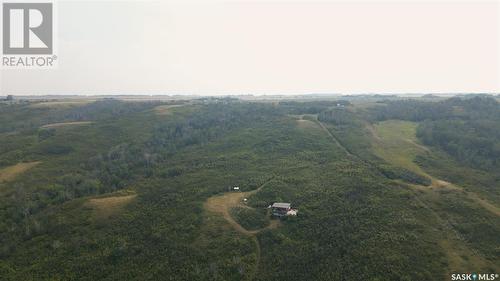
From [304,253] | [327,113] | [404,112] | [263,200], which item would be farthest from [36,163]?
[404,112]

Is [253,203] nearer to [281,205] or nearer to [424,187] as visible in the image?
[281,205]

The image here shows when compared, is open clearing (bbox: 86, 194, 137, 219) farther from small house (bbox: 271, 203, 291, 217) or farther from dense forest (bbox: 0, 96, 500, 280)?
small house (bbox: 271, 203, 291, 217)

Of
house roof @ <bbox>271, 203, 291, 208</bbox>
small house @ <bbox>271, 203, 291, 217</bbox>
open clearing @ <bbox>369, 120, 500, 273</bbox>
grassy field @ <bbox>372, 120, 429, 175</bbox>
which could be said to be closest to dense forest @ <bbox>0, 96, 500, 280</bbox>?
open clearing @ <bbox>369, 120, 500, 273</bbox>

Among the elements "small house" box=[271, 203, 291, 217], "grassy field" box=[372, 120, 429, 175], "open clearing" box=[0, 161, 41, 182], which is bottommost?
"small house" box=[271, 203, 291, 217]

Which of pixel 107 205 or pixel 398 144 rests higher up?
pixel 398 144

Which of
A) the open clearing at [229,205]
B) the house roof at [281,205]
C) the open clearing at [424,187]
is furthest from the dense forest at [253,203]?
the house roof at [281,205]

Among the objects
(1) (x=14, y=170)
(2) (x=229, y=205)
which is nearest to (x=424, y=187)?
(2) (x=229, y=205)
